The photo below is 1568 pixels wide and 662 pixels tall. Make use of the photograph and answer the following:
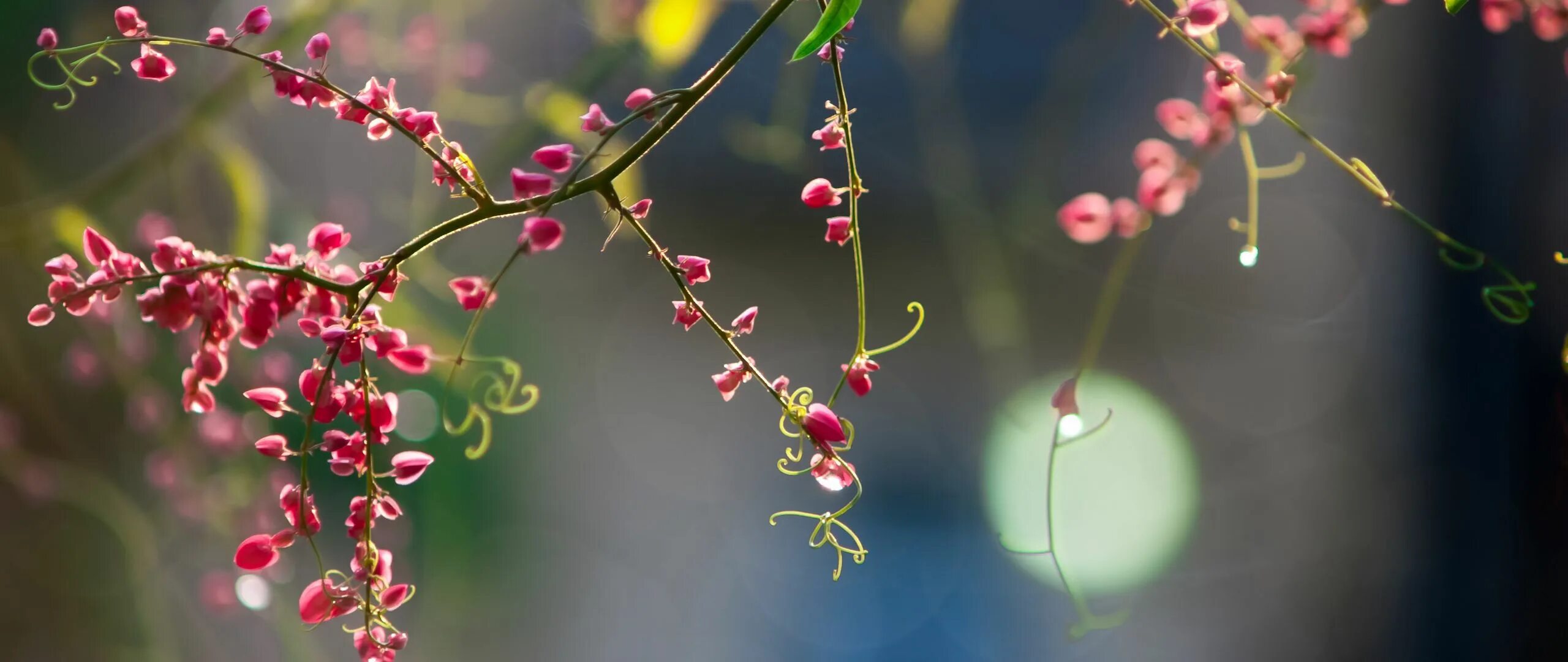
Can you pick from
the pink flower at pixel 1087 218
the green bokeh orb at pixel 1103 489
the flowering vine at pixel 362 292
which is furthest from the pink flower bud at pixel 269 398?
the green bokeh orb at pixel 1103 489

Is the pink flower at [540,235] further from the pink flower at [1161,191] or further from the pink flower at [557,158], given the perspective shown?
the pink flower at [1161,191]

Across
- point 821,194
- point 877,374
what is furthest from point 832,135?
point 877,374

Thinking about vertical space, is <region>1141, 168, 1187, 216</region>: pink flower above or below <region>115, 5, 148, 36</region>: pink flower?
below

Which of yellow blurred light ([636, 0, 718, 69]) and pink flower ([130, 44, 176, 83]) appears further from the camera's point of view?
yellow blurred light ([636, 0, 718, 69])

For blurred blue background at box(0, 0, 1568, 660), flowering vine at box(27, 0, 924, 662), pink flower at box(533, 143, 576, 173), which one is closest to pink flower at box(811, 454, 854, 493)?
flowering vine at box(27, 0, 924, 662)

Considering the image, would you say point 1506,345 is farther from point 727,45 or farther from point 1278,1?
point 727,45

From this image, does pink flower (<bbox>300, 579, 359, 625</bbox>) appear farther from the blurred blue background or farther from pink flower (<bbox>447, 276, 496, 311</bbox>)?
the blurred blue background

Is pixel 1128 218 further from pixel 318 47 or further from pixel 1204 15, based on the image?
pixel 318 47
